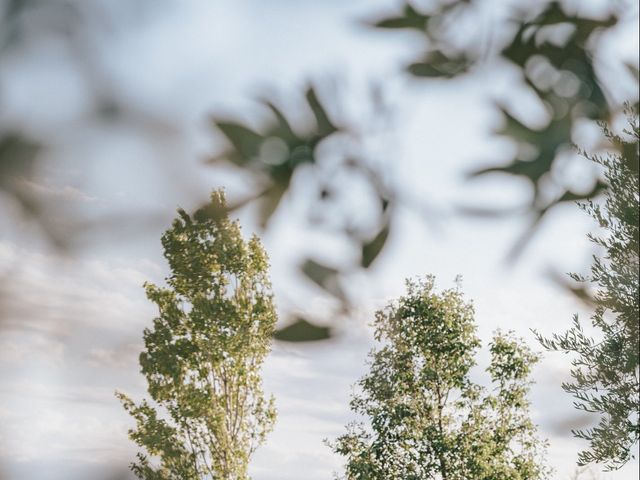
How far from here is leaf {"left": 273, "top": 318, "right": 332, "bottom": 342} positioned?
2.52ft

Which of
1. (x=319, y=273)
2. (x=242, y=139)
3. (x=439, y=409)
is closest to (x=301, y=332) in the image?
(x=319, y=273)

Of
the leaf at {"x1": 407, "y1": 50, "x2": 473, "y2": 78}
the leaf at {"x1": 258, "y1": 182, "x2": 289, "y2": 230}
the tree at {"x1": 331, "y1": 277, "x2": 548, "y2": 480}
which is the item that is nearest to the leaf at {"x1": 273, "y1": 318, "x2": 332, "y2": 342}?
the leaf at {"x1": 258, "y1": 182, "x2": 289, "y2": 230}

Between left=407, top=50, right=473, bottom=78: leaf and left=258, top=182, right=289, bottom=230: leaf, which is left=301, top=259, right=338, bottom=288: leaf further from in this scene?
left=407, top=50, right=473, bottom=78: leaf

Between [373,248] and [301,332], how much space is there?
0.13 metres

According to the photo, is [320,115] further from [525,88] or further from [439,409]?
[439,409]

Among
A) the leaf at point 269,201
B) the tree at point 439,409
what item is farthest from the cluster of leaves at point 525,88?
the tree at point 439,409

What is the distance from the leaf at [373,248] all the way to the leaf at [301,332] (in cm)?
9

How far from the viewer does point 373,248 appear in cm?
83

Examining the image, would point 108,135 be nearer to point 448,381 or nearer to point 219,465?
point 219,465

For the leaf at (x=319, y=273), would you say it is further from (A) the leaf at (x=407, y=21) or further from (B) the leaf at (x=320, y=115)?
(A) the leaf at (x=407, y=21)

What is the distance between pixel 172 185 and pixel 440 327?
16.0 meters

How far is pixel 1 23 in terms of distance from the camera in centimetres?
58

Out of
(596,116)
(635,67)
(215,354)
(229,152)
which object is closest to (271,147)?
(229,152)

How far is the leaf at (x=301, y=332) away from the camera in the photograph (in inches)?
30.3
